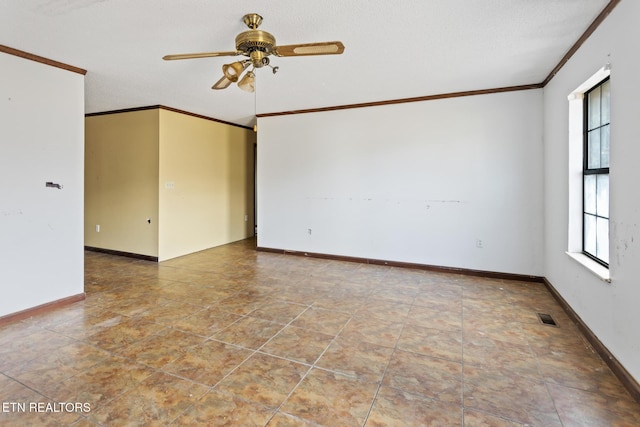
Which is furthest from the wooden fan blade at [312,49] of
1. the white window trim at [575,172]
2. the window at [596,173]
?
the white window trim at [575,172]

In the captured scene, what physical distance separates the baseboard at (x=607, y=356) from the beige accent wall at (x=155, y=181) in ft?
18.0

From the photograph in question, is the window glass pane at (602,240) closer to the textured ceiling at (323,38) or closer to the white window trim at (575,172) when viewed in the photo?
the white window trim at (575,172)

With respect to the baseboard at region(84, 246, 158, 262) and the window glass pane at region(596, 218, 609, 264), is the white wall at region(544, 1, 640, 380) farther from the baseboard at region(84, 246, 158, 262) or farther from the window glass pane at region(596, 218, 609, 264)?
the baseboard at region(84, 246, 158, 262)

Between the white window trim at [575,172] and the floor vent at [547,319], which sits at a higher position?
the white window trim at [575,172]

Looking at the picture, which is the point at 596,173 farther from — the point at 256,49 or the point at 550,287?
the point at 256,49

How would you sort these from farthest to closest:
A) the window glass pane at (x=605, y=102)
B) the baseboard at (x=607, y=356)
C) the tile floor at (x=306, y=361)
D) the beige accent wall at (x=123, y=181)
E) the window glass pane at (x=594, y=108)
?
the beige accent wall at (x=123, y=181) → the window glass pane at (x=594, y=108) → the window glass pane at (x=605, y=102) → the baseboard at (x=607, y=356) → the tile floor at (x=306, y=361)

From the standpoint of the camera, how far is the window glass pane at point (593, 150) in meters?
2.87

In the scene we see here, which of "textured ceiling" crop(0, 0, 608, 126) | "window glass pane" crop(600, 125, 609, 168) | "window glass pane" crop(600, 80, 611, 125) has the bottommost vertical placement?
"window glass pane" crop(600, 125, 609, 168)

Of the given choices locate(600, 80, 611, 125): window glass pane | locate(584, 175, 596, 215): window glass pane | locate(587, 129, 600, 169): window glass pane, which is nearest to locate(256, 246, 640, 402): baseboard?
locate(584, 175, 596, 215): window glass pane

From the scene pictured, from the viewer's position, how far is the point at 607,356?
2.30 metres

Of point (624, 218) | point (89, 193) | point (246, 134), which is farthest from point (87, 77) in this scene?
point (624, 218)

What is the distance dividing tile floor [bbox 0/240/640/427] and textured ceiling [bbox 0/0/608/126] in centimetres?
251

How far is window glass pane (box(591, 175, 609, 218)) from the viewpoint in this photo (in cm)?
267

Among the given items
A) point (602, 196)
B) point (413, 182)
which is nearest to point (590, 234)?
point (602, 196)
